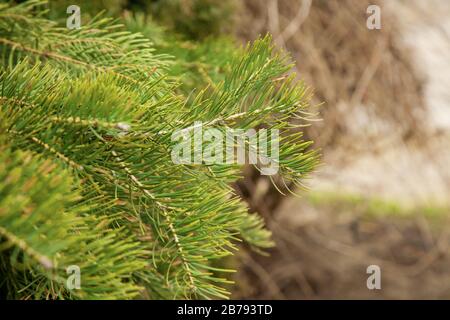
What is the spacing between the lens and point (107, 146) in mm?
396

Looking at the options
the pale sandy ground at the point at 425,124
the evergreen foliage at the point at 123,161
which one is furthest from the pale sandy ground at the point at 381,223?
the evergreen foliage at the point at 123,161

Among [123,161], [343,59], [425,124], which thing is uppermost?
[343,59]

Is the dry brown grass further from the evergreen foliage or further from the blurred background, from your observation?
the evergreen foliage

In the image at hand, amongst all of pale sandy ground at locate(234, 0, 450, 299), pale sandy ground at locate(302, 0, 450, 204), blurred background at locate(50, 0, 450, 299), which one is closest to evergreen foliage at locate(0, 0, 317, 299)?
blurred background at locate(50, 0, 450, 299)

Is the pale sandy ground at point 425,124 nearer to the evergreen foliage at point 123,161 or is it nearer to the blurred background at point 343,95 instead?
the blurred background at point 343,95

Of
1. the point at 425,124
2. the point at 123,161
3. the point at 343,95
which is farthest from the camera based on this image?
the point at 425,124

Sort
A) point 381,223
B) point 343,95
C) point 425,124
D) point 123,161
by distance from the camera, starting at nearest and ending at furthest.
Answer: point 123,161 → point 343,95 → point 425,124 → point 381,223

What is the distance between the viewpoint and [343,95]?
127cm

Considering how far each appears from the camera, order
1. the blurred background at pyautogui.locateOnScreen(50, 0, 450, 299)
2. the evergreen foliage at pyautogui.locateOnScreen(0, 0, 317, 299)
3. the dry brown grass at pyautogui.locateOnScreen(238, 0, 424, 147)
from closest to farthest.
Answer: the evergreen foliage at pyautogui.locateOnScreen(0, 0, 317, 299), the blurred background at pyautogui.locateOnScreen(50, 0, 450, 299), the dry brown grass at pyautogui.locateOnScreen(238, 0, 424, 147)

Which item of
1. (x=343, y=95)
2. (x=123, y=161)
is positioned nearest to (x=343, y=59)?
(x=343, y=95)

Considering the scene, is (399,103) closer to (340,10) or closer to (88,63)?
(340,10)

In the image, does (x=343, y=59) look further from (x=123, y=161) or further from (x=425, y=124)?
(x=123, y=161)

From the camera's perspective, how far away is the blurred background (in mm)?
973

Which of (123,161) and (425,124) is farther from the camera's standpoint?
(425,124)
